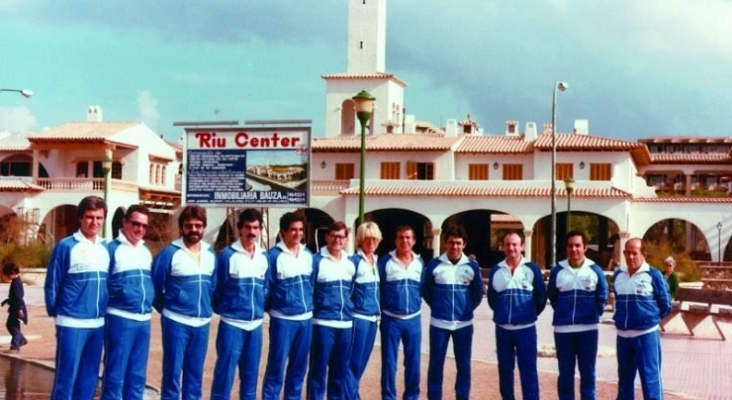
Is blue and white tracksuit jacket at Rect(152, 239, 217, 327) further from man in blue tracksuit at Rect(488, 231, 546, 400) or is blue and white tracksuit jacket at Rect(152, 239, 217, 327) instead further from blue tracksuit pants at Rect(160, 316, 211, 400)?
man in blue tracksuit at Rect(488, 231, 546, 400)

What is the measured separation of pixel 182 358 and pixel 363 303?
1.82m

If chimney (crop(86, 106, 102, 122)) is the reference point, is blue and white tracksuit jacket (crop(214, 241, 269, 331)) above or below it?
below

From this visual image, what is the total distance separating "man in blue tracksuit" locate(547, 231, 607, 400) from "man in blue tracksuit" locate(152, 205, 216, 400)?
3243 millimetres

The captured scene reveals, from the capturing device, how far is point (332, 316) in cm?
911

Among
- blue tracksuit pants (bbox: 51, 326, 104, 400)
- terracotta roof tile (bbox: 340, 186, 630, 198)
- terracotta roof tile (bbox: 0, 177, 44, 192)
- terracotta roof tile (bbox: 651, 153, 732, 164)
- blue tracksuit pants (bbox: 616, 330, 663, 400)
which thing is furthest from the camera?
terracotta roof tile (bbox: 651, 153, 732, 164)

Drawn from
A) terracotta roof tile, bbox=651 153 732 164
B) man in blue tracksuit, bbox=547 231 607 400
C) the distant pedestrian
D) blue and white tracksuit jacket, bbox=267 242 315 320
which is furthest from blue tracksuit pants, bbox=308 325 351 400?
terracotta roof tile, bbox=651 153 732 164

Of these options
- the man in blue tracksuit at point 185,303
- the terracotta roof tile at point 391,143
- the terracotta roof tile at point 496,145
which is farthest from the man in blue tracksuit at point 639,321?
the terracotta roof tile at point 496,145

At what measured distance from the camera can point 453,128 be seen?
171 ft

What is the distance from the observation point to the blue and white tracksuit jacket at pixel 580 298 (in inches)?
362

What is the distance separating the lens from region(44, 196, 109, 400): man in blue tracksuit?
7867mm

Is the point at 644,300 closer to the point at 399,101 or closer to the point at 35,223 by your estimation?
the point at 35,223

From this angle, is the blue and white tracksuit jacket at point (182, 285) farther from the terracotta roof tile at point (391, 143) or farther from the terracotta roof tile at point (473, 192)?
the terracotta roof tile at point (391, 143)

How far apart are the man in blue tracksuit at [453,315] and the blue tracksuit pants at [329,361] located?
82cm

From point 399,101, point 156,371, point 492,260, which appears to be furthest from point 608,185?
point 156,371
